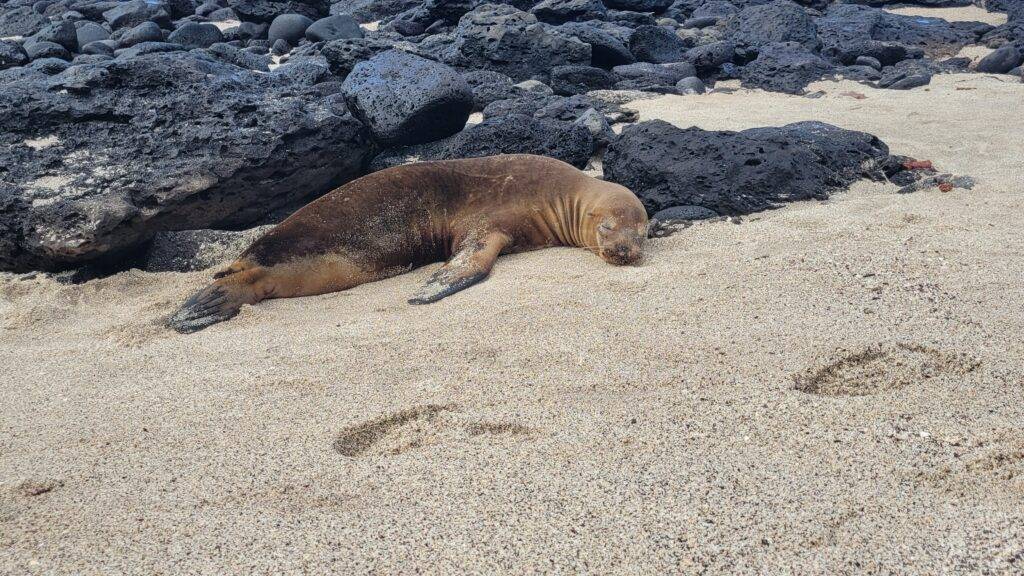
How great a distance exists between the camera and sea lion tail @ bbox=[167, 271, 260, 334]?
3.91m

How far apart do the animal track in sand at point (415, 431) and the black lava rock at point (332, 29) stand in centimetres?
1561

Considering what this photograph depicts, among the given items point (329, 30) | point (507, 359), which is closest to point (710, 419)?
point (507, 359)

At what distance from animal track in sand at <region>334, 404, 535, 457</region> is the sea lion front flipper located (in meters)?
1.43

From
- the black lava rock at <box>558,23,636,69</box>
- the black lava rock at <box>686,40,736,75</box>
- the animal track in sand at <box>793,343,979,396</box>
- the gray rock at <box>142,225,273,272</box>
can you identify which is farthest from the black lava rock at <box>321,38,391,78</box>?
the animal track in sand at <box>793,343,979,396</box>

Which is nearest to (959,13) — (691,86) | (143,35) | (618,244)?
(691,86)

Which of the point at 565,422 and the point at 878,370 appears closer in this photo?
the point at 565,422

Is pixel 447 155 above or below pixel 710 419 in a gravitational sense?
below

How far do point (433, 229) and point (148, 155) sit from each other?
82.8 inches

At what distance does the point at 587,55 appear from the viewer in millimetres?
11289

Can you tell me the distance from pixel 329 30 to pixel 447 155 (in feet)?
39.1

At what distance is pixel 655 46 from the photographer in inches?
521

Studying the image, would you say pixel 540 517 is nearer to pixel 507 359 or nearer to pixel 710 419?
pixel 710 419

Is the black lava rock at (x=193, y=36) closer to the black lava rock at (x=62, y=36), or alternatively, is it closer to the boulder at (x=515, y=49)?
the black lava rock at (x=62, y=36)

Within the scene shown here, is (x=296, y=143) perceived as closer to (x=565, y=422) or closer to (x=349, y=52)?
(x=565, y=422)
